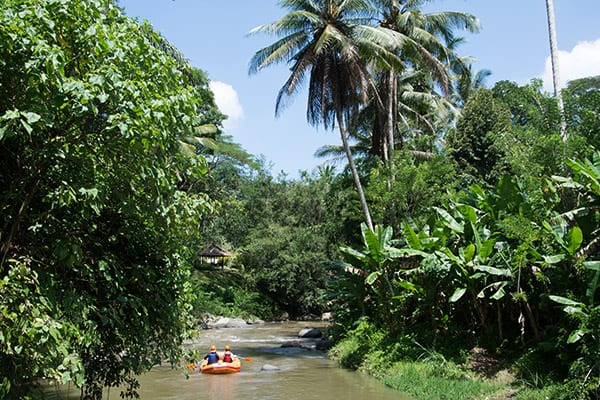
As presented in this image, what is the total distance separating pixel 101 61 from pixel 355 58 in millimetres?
12440

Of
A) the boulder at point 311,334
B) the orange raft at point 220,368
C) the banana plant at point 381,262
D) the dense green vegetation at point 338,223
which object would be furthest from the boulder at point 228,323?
the banana plant at point 381,262

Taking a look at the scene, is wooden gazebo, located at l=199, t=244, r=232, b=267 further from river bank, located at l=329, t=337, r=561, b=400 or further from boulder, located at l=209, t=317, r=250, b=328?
river bank, located at l=329, t=337, r=561, b=400

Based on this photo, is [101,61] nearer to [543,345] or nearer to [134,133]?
[134,133]

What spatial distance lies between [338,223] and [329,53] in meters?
9.33

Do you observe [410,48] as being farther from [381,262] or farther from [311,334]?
[311,334]

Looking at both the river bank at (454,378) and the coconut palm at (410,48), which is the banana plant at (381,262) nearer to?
the river bank at (454,378)

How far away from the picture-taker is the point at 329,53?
16.9 meters

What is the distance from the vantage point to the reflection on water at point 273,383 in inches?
431

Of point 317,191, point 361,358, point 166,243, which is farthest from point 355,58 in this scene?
point 317,191

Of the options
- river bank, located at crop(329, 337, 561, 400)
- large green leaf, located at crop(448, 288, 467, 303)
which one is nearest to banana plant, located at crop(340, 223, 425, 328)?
river bank, located at crop(329, 337, 561, 400)

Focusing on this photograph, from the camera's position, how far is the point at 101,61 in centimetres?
504

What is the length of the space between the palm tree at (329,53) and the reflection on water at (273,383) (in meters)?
5.00

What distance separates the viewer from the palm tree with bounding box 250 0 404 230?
16594mm

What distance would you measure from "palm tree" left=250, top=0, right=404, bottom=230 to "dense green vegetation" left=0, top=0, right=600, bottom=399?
0.21 ft
